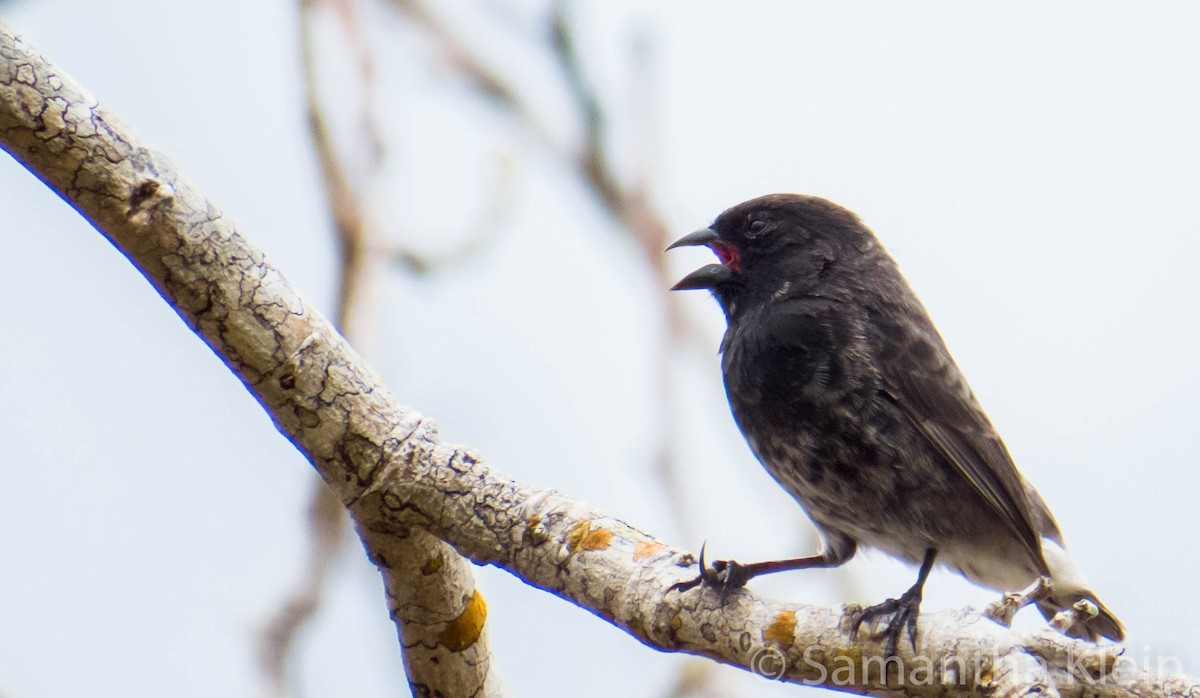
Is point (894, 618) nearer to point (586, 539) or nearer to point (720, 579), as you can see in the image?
point (720, 579)

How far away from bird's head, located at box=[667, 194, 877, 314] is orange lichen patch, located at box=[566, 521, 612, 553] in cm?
140

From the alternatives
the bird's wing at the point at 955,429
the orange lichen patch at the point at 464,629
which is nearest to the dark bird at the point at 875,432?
the bird's wing at the point at 955,429

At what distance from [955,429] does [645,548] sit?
1.34 meters

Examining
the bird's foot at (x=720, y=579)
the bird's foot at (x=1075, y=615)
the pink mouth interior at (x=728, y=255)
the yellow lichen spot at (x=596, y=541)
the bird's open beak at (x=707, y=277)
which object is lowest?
the bird's foot at (x=1075, y=615)

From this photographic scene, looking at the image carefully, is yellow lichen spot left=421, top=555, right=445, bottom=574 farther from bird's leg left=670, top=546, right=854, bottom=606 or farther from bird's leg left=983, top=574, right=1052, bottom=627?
bird's leg left=983, top=574, right=1052, bottom=627

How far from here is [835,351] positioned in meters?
3.40

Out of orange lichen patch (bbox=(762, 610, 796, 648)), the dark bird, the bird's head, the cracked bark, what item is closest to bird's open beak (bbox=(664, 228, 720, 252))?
Answer: the bird's head

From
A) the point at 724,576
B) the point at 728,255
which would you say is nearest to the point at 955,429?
the point at 728,255

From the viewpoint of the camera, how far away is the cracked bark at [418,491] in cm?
222

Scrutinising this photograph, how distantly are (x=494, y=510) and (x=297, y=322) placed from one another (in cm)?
62

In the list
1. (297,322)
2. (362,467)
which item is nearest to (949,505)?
(362,467)

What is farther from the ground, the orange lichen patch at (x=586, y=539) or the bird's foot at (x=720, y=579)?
the orange lichen patch at (x=586, y=539)

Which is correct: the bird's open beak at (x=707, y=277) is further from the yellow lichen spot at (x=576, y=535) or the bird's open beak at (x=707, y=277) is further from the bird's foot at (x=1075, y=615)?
the bird's foot at (x=1075, y=615)

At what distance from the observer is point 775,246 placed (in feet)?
12.9
